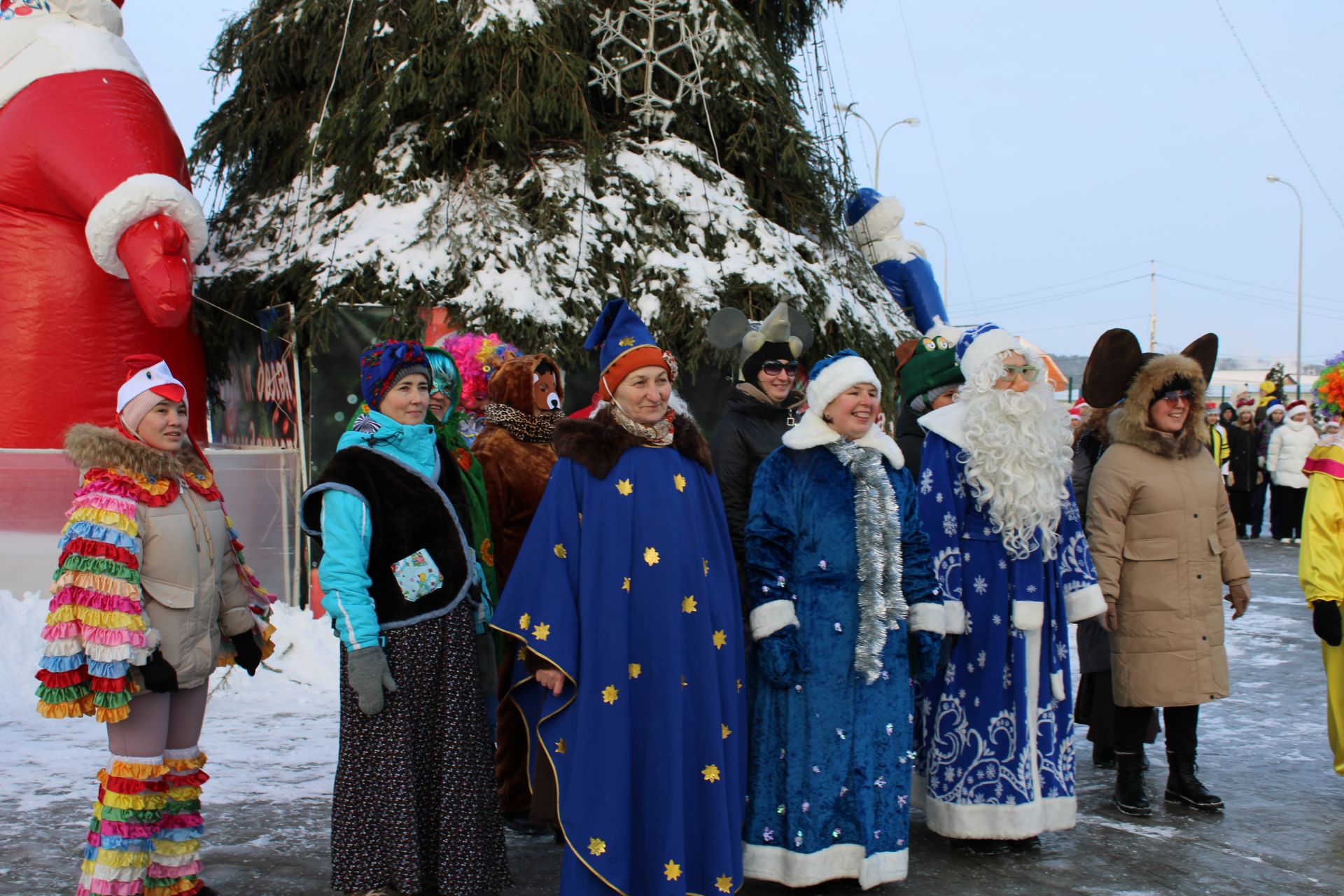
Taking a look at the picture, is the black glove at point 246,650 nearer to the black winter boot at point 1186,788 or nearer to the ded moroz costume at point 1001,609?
the ded moroz costume at point 1001,609

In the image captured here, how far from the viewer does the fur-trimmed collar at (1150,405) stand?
5.08 metres

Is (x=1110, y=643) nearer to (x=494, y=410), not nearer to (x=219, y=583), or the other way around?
(x=494, y=410)

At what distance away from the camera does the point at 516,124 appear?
26.2 feet

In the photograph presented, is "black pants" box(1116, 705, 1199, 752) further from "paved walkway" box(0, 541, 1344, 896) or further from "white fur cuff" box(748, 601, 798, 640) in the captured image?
"white fur cuff" box(748, 601, 798, 640)

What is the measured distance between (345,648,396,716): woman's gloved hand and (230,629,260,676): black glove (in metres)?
0.69

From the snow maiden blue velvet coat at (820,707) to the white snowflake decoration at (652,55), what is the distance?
17.2 ft

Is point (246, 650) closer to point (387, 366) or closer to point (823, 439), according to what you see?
point (387, 366)

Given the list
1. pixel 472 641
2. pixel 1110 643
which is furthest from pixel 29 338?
pixel 1110 643

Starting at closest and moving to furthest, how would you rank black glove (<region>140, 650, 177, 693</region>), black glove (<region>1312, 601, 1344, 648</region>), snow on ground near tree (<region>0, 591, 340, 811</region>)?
black glove (<region>140, 650, 177, 693</region>) → black glove (<region>1312, 601, 1344, 648</region>) → snow on ground near tree (<region>0, 591, 340, 811</region>)

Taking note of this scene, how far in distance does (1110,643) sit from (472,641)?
2.98 m

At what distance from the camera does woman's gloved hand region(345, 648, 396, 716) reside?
359 cm

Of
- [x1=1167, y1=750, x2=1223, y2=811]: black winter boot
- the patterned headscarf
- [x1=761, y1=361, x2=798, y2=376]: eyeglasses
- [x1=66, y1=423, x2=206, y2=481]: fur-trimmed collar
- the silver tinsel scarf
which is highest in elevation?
[x1=761, y1=361, x2=798, y2=376]: eyeglasses

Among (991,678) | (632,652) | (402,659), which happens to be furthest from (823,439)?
(402,659)

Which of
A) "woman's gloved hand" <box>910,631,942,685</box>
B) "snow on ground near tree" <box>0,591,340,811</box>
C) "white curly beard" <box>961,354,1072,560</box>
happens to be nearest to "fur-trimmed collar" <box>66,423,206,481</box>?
"snow on ground near tree" <box>0,591,340,811</box>
